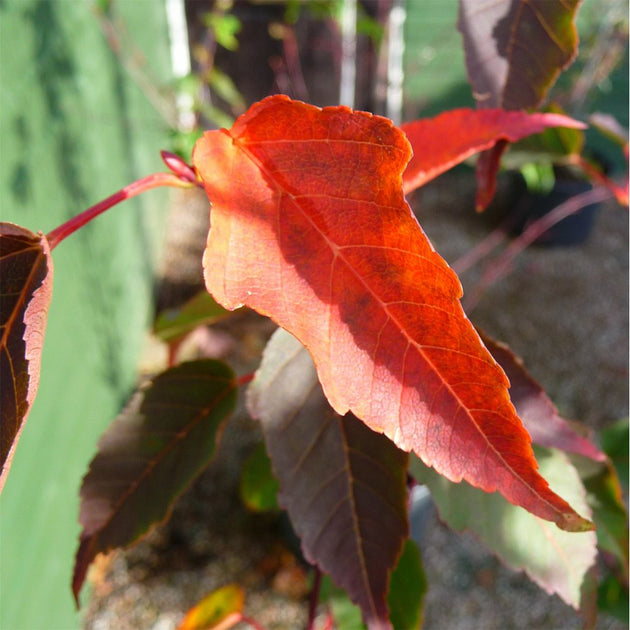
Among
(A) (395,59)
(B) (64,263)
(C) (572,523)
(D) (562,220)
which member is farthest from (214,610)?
(A) (395,59)

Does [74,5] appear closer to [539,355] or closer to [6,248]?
[6,248]

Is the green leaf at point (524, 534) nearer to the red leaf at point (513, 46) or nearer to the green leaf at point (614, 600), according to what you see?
the red leaf at point (513, 46)

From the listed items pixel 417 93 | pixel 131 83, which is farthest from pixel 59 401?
pixel 417 93

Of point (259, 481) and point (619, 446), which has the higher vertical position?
point (619, 446)

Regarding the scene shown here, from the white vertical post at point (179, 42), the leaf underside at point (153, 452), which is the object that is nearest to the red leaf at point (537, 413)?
the leaf underside at point (153, 452)

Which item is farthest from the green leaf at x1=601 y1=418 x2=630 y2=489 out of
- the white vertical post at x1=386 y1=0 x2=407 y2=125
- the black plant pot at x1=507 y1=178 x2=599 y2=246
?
the white vertical post at x1=386 y1=0 x2=407 y2=125

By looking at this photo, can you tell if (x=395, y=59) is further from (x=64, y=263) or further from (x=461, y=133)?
(x=461, y=133)

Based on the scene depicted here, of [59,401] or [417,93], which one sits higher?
[59,401]
